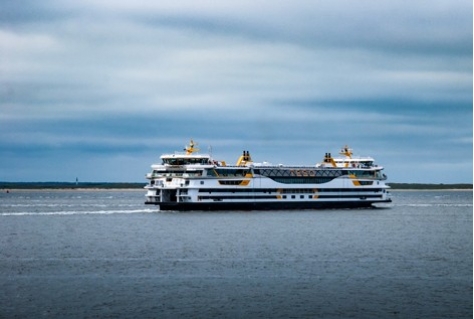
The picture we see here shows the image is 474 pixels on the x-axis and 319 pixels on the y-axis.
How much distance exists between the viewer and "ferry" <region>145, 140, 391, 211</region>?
125m

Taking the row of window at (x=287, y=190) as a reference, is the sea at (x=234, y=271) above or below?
below

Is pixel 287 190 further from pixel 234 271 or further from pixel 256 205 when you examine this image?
pixel 234 271

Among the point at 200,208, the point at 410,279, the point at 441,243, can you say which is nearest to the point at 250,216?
the point at 200,208

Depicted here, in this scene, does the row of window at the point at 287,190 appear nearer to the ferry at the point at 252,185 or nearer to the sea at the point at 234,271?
the ferry at the point at 252,185

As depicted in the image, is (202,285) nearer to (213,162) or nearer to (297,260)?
(297,260)

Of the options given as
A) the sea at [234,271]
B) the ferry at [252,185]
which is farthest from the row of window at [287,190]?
the sea at [234,271]

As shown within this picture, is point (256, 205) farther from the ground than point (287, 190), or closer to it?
closer to it

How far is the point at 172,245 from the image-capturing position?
80.9 meters

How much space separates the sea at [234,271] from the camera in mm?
47750

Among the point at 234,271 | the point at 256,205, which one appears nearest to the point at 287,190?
the point at 256,205

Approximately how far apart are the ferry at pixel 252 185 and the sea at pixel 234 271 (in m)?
17.9

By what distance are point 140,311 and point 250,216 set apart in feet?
258

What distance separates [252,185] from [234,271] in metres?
67.4

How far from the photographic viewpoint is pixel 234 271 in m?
62.0
